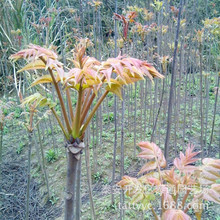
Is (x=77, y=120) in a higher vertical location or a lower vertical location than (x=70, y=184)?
higher

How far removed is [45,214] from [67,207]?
125 cm

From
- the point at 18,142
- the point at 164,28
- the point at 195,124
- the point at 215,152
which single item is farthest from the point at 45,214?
the point at 195,124

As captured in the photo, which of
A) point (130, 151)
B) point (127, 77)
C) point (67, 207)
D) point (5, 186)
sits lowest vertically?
point (5, 186)

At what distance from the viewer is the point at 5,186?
6.11ft

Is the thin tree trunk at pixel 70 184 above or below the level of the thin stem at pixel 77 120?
below

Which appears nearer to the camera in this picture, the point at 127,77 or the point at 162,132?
the point at 127,77

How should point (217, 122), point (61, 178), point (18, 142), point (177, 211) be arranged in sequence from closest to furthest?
point (177, 211) → point (61, 178) → point (18, 142) → point (217, 122)

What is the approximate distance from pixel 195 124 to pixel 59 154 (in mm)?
1601

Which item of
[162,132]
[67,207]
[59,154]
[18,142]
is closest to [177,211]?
[67,207]

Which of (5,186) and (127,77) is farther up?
(127,77)

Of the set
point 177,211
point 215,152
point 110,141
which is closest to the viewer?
point 177,211

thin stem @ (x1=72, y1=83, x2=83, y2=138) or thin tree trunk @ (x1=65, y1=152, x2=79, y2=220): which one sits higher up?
thin stem @ (x1=72, y1=83, x2=83, y2=138)

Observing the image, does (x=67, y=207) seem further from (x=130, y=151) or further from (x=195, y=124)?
(x=195, y=124)

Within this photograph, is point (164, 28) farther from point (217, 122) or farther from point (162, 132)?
point (217, 122)
